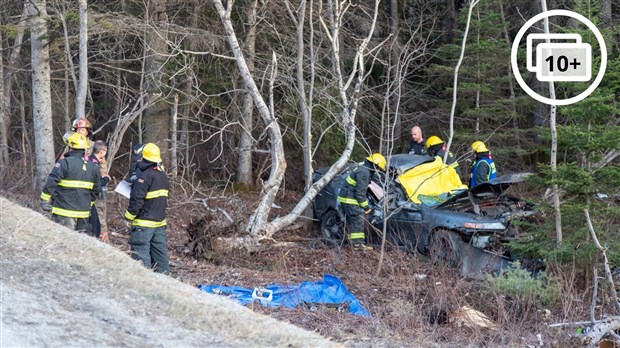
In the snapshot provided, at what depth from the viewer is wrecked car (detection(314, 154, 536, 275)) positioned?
1125 cm

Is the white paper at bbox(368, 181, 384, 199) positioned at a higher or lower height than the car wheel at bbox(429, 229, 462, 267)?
higher

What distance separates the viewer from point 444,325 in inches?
370

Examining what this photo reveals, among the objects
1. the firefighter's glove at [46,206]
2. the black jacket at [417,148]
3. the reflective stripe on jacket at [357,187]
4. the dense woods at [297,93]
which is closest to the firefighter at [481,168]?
the dense woods at [297,93]

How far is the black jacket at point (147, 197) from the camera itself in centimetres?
973

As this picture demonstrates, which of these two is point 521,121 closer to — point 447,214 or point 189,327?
point 447,214

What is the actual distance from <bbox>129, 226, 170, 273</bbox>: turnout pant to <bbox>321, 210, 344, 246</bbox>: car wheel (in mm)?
3986

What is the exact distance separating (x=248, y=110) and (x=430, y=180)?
715 cm

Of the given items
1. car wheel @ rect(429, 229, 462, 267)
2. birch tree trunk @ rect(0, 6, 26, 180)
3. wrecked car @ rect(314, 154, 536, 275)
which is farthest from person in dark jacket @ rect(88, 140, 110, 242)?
birch tree trunk @ rect(0, 6, 26, 180)

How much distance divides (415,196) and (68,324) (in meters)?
7.80

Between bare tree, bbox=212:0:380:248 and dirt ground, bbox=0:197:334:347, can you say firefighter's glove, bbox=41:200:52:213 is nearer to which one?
dirt ground, bbox=0:197:334:347

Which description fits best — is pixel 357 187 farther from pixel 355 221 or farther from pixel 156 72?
pixel 156 72

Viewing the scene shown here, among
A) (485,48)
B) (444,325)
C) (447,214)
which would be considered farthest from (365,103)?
(444,325)

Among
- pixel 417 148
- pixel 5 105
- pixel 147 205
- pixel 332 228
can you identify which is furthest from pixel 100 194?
pixel 5 105

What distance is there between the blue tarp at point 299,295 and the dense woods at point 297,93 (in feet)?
8.44
